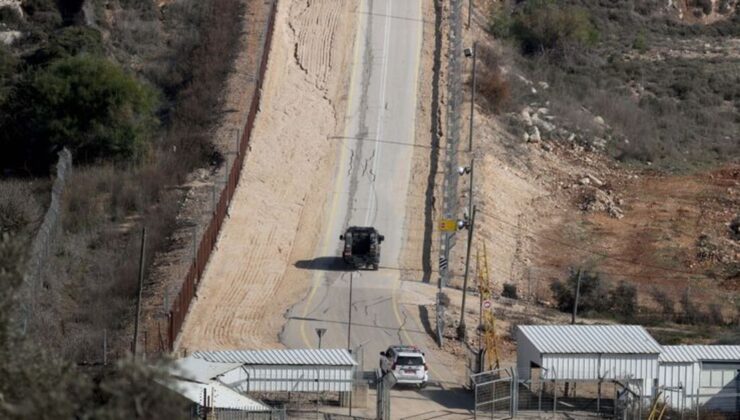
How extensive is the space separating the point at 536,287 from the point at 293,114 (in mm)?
16779

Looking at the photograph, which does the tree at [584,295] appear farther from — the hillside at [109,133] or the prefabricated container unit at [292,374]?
the prefabricated container unit at [292,374]

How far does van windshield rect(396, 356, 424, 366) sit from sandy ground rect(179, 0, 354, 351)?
5732 millimetres

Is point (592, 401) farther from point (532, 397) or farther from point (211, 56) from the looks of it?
point (211, 56)

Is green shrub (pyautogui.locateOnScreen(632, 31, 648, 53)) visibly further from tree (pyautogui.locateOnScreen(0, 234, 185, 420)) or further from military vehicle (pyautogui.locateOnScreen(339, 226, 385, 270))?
tree (pyautogui.locateOnScreen(0, 234, 185, 420))

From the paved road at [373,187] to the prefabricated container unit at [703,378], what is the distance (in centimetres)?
706

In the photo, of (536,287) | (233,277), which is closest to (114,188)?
(233,277)

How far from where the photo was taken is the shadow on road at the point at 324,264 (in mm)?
56688

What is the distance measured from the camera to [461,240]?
5934 cm

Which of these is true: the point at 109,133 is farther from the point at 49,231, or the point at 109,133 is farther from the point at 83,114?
the point at 49,231

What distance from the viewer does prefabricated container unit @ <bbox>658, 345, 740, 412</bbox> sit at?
145 ft

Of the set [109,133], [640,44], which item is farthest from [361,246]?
[640,44]

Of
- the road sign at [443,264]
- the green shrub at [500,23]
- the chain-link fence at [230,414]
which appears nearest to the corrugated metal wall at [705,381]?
the chain-link fence at [230,414]

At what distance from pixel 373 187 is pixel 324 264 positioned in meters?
8.38

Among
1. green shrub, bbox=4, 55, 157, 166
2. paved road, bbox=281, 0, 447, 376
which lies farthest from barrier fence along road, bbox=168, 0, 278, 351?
green shrub, bbox=4, 55, 157, 166
